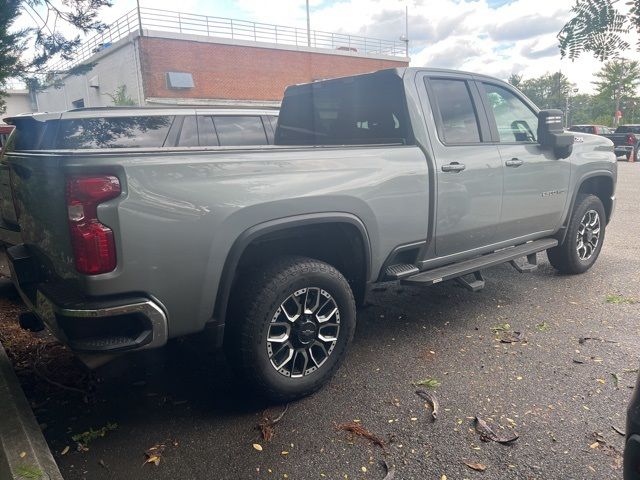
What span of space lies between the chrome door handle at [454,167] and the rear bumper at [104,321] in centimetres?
226

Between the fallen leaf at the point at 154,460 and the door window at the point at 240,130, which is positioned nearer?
the fallen leaf at the point at 154,460


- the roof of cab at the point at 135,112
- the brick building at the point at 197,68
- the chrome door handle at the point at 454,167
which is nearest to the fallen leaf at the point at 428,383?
the chrome door handle at the point at 454,167

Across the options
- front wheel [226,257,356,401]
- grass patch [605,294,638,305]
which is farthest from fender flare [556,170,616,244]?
front wheel [226,257,356,401]

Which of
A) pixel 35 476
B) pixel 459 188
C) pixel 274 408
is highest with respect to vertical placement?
pixel 459 188

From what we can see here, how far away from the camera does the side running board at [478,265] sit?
364 cm

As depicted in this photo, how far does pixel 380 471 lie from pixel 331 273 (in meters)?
1.16

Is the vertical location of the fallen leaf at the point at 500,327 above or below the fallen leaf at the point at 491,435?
below

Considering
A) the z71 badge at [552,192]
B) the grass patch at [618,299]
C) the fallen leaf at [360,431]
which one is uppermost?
the z71 badge at [552,192]

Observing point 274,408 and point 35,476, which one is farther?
point 274,408

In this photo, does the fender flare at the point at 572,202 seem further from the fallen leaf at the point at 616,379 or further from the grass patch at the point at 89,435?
the grass patch at the point at 89,435

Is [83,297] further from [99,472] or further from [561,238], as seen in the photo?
[561,238]

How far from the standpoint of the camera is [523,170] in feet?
14.4

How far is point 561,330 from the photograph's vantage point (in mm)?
4031

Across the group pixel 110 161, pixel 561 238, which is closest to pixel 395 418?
pixel 110 161
